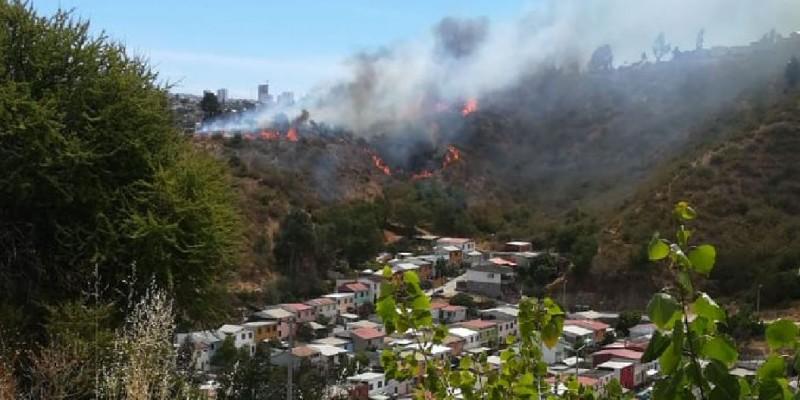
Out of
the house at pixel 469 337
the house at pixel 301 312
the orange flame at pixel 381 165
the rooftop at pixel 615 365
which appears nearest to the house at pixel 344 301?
the house at pixel 301 312

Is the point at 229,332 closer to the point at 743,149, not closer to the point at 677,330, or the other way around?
the point at 677,330

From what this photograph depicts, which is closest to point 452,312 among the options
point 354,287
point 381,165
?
point 354,287

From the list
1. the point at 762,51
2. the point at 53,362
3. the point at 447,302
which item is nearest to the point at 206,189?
the point at 53,362

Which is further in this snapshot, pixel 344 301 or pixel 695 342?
pixel 344 301

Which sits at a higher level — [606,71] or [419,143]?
[606,71]

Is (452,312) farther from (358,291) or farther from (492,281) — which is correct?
(492,281)

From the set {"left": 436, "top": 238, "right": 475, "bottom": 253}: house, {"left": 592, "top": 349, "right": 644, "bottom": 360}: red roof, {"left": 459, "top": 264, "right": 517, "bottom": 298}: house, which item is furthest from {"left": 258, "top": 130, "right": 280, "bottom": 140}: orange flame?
{"left": 592, "top": 349, "right": 644, "bottom": 360}: red roof

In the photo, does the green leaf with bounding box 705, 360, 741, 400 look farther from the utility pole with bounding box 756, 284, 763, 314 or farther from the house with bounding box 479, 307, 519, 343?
the utility pole with bounding box 756, 284, 763, 314
